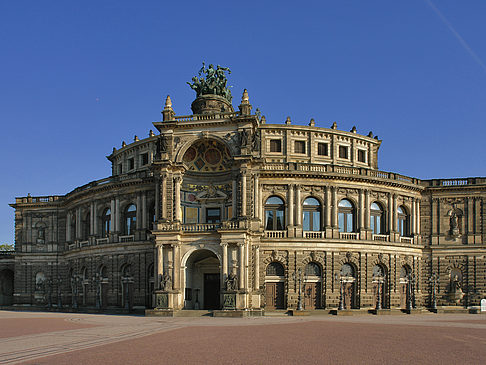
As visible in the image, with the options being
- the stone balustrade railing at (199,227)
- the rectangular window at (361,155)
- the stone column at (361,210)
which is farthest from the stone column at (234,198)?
the rectangular window at (361,155)

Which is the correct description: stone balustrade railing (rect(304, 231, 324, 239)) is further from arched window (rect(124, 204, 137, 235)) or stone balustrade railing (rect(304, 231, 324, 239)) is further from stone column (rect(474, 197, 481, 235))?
arched window (rect(124, 204, 137, 235))

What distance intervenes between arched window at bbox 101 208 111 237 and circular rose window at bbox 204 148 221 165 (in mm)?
15868

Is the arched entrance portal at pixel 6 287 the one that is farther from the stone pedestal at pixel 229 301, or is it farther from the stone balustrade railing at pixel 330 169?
the stone balustrade railing at pixel 330 169

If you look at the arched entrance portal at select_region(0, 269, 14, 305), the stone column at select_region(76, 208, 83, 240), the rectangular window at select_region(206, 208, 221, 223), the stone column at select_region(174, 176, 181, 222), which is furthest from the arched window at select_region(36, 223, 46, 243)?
the stone column at select_region(174, 176, 181, 222)

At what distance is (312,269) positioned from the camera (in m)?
56.3

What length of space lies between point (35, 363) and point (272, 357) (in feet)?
28.2

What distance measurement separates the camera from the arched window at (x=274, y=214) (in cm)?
5684

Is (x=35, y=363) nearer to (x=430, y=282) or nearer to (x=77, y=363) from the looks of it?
(x=77, y=363)

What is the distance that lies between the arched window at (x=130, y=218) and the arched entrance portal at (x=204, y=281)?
10.2 m

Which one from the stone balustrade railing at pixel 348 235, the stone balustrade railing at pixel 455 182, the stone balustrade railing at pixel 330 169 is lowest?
the stone balustrade railing at pixel 348 235

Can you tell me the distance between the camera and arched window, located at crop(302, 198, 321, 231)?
57.3 meters

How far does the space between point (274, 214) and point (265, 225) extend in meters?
1.52

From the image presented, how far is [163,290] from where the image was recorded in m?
50.3

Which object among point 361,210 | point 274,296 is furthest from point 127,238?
point 361,210
